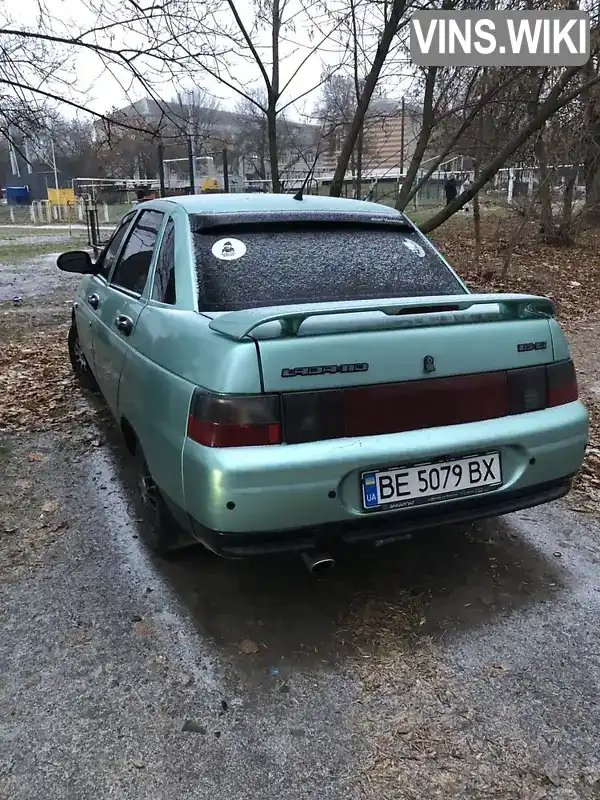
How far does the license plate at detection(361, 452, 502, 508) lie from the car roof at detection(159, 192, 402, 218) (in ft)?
5.41

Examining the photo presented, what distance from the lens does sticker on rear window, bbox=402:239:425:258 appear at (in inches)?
138

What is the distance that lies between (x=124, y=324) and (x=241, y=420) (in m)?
1.43

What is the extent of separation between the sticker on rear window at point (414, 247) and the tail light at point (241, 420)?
1605mm

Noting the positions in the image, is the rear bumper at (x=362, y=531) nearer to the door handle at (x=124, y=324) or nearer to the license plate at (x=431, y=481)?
the license plate at (x=431, y=481)

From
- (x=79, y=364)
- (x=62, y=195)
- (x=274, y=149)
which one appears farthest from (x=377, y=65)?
(x=62, y=195)

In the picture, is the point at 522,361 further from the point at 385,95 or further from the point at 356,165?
the point at 356,165

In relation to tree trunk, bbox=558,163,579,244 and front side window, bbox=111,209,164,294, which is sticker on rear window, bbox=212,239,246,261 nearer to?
front side window, bbox=111,209,164,294

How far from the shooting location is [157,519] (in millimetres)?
3109

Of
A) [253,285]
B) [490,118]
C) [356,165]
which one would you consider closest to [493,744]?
[253,285]

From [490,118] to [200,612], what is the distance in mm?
8870

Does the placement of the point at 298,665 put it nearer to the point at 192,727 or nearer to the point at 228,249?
the point at 192,727

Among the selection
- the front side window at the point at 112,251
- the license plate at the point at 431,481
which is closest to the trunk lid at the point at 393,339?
the license plate at the point at 431,481

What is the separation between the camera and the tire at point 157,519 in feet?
10.00

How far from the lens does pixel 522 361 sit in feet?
8.75
